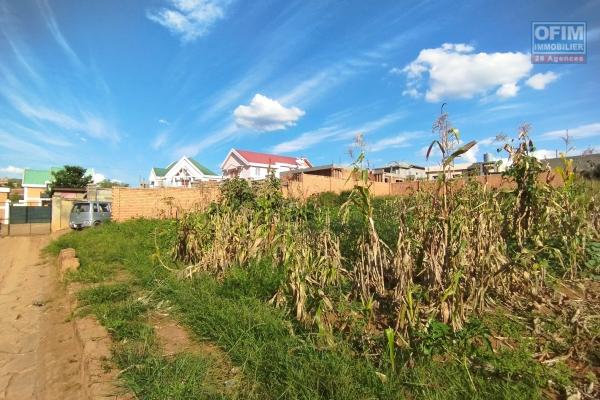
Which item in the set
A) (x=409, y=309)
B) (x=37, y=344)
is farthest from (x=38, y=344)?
(x=409, y=309)

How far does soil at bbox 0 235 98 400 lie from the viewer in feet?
9.36

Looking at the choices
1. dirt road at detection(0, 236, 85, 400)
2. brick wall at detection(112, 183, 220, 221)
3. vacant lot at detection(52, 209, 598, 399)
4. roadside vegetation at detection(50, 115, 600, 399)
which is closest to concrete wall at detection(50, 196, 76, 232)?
brick wall at detection(112, 183, 220, 221)

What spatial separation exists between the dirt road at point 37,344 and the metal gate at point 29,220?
592 inches

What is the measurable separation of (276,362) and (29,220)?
23835 millimetres

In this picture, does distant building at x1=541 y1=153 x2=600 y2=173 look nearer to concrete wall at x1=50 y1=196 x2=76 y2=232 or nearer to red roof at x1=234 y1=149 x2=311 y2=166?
concrete wall at x1=50 y1=196 x2=76 y2=232

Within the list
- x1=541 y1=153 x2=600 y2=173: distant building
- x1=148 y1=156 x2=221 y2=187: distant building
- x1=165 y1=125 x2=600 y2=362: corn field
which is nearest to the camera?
x1=165 y1=125 x2=600 y2=362: corn field

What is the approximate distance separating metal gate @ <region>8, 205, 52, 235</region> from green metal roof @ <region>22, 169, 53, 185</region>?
986 inches

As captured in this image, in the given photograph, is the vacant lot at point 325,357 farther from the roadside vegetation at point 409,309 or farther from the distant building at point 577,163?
the distant building at point 577,163

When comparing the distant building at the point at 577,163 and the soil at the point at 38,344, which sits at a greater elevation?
the distant building at the point at 577,163

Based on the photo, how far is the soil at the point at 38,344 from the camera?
2854mm

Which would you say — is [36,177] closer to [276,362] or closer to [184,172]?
[184,172]

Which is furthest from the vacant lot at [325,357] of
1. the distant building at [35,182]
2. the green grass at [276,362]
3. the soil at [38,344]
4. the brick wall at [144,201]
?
the distant building at [35,182]

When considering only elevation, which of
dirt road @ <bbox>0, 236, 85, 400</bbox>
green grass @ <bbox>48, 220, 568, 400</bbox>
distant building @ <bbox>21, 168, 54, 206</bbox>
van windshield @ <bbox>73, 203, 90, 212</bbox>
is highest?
distant building @ <bbox>21, 168, 54, 206</bbox>

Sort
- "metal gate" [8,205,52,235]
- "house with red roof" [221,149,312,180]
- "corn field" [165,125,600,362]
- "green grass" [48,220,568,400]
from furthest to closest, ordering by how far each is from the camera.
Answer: "house with red roof" [221,149,312,180], "metal gate" [8,205,52,235], "corn field" [165,125,600,362], "green grass" [48,220,568,400]
